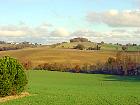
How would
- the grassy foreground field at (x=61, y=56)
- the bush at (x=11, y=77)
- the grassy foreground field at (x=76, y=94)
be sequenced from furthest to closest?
the grassy foreground field at (x=61, y=56), the bush at (x=11, y=77), the grassy foreground field at (x=76, y=94)

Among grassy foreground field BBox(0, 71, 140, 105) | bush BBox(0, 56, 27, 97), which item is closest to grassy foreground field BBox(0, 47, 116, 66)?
grassy foreground field BBox(0, 71, 140, 105)

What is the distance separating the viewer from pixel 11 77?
32.7 m

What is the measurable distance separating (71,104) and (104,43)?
143 metres

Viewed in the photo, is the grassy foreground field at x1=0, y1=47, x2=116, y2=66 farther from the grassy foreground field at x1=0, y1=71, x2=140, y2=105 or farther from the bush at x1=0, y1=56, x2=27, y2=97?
the bush at x1=0, y1=56, x2=27, y2=97

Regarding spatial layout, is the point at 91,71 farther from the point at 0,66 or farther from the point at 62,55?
the point at 0,66

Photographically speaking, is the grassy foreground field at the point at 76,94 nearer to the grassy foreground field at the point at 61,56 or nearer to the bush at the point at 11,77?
the bush at the point at 11,77

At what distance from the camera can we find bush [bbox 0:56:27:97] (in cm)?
3209

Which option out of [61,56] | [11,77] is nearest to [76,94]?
[11,77]

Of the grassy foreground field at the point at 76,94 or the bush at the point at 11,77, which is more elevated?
the bush at the point at 11,77

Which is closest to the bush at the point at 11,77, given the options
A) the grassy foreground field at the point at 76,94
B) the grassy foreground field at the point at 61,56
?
the grassy foreground field at the point at 76,94

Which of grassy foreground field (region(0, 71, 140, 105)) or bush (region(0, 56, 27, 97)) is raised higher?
bush (region(0, 56, 27, 97))

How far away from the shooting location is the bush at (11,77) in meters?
32.1

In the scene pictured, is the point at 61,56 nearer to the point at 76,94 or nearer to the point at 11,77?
the point at 76,94

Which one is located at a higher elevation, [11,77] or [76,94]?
[11,77]
